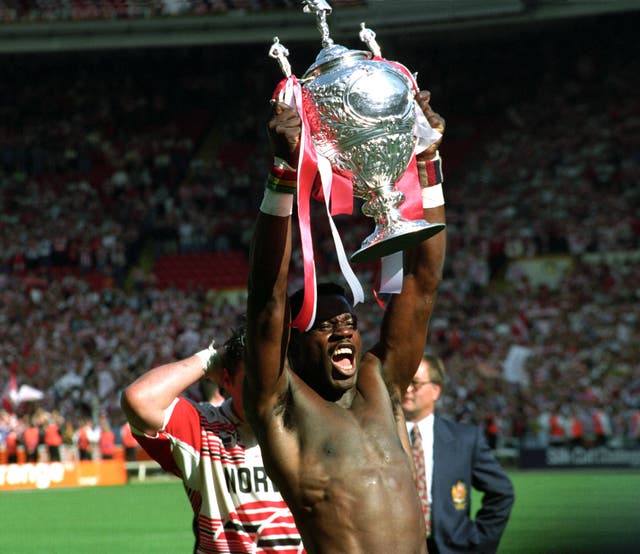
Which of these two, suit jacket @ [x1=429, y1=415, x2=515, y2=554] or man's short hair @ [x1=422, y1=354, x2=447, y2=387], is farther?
man's short hair @ [x1=422, y1=354, x2=447, y2=387]

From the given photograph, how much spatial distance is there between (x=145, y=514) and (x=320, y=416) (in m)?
11.5

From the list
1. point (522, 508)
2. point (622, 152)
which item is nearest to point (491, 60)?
point (622, 152)

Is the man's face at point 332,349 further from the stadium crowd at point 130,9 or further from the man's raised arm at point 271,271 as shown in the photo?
the stadium crowd at point 130,9

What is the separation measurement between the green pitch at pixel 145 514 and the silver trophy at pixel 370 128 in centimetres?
445

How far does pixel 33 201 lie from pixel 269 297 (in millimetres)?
27239

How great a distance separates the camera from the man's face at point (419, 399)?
5.32 m

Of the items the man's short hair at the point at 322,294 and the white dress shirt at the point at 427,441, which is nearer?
the man's short hair at the point at 322,294

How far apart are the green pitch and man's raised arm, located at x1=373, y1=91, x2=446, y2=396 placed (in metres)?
4.08

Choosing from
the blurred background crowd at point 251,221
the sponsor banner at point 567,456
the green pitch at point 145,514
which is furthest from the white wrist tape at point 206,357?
the blurred background crowd at point 251,221

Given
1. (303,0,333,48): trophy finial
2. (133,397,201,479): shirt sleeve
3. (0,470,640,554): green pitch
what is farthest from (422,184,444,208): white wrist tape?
(0,470,640,554): green pitch

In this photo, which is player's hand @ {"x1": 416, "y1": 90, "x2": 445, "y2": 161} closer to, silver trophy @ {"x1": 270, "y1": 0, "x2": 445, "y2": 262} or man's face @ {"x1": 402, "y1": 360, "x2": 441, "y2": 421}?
silver trophy @ {"x1": 270, "y1": 0, "x2": 445, "y2": 262}

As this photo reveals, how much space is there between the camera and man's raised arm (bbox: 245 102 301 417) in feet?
11.8

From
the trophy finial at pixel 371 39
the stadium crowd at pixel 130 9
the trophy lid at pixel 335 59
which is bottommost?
the trophy lid at pixel 335 59

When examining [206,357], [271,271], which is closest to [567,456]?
[206,357]
